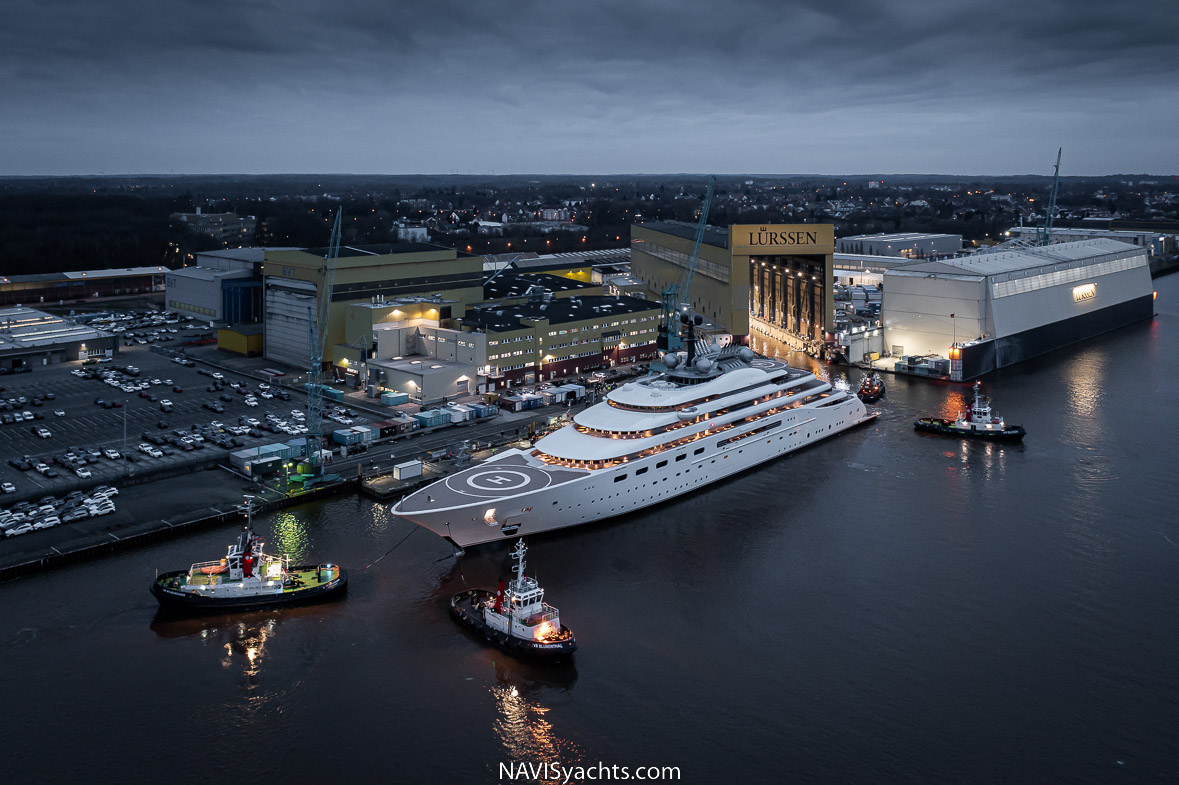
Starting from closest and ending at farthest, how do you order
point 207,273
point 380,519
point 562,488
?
point 562,488
point 380,519
point 207,273

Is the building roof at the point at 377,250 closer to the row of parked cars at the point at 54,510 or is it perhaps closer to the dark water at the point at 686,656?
the row of parked cars at the point at 54,510

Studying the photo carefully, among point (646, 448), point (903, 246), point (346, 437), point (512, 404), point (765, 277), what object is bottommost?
point (346, 437)

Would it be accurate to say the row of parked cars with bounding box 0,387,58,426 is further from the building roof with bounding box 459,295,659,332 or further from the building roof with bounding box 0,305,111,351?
the building roof with bounding box 459,295,659,332

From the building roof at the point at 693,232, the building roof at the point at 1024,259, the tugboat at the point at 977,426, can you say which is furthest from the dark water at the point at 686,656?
the building roof at the point at 693,232

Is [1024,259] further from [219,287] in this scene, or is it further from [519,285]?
[219,287]

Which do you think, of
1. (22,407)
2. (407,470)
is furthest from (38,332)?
(407,470)

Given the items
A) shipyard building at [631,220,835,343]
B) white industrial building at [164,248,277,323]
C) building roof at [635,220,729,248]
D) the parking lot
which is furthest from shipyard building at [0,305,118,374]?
building roof at [635,220,729,248]
